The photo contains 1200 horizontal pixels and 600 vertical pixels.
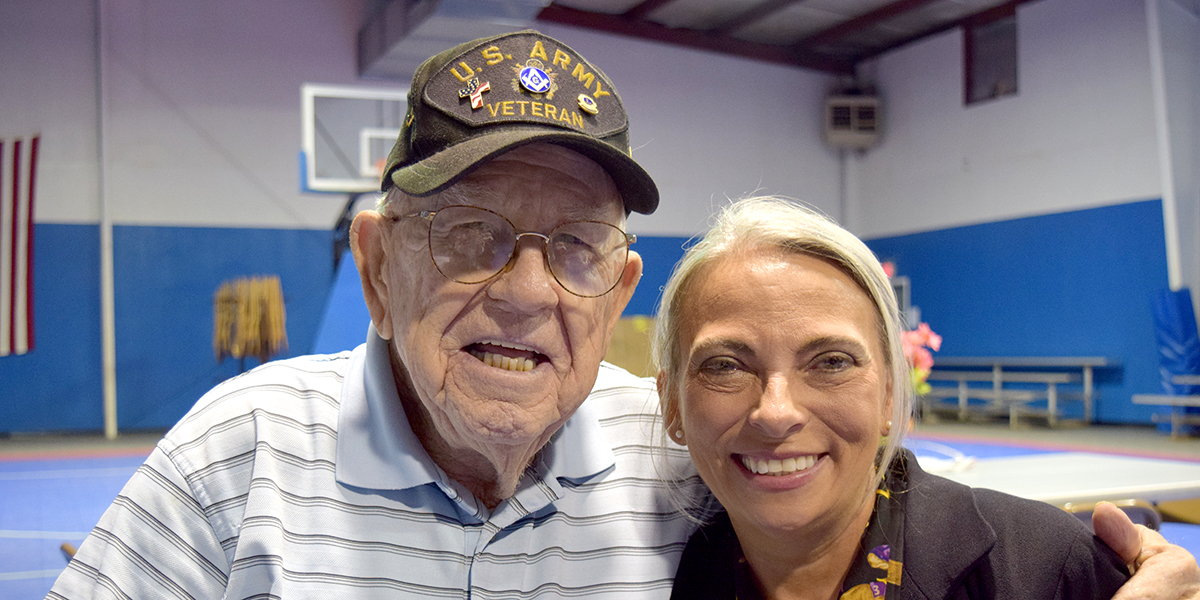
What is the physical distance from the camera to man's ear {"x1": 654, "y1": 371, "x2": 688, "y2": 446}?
1.37 m

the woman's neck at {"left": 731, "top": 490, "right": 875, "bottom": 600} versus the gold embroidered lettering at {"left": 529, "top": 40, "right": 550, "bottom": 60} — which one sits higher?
the gold embroidered lettering at {"left": 529, "top": 40, "right": 550, "bottom": 60}

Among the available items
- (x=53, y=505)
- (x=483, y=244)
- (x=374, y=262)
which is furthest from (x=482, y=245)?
(x=53, y=505)

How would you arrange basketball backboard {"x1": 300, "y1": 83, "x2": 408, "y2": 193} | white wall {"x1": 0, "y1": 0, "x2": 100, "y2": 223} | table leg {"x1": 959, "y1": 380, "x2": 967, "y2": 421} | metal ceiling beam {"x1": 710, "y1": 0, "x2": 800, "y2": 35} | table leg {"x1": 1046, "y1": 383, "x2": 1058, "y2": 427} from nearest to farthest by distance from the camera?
basketball backboard {"x1": 300, "y1": 83, "x2": 408, "y2": 193} → white wall {"x1": 0, "y1": 0, "x2": 100, "y2": 223} → table leg {"x1": 1046, "y1": 383, "x2": 1058, "y2": 427} → table leg {"x1": 959, "y1": 380, "x2": 967, "y2": 421} → metal ceiling beam {"x1": 710, "y1": 0, "x2": 800, "y2": 35}

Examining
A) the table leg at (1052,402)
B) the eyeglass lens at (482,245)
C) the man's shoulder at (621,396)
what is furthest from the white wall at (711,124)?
the eyeglass lens at (482,245)

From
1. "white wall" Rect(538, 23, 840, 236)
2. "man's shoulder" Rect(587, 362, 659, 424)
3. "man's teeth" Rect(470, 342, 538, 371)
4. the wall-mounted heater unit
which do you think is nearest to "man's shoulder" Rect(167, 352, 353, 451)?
"man's teeth" Rect(470, 342, 538, 371)

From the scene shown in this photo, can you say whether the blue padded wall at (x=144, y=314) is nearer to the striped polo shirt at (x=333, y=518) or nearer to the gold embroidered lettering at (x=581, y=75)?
the striped polo shirt at (x=333, y=518)

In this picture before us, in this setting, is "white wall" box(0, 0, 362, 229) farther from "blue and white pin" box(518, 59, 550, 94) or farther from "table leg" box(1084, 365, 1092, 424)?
"blue and white pin" box(518, 59, 550, 94)

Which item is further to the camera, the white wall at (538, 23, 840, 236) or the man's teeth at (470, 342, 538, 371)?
the white wall at (538, 23, 840, 236)

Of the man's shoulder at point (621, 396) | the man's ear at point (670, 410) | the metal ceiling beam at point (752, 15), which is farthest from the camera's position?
the metal ceiling beam at point (752, 15)

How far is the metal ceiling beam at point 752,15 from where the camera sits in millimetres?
11250

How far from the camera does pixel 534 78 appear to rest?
1.15 m

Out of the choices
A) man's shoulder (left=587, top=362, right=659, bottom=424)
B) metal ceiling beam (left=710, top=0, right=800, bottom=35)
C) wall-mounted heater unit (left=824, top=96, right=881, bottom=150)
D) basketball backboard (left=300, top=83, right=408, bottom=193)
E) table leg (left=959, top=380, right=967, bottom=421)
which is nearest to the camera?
man's shoulder (left=587, top=362, right=659, bottom=424)

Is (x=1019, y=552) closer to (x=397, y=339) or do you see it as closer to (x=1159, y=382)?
(x=397, y=339)

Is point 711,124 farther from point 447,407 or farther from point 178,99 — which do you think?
point 447,407
